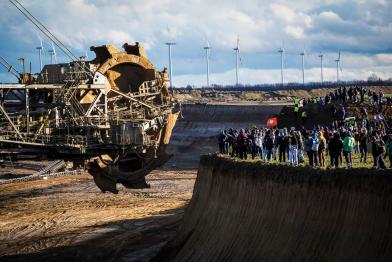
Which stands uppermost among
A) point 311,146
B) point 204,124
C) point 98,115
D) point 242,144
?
point 204,124

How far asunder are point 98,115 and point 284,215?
19.9m

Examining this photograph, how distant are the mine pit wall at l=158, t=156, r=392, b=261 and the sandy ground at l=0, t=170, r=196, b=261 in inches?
170

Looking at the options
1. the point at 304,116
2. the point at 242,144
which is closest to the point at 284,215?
the point at 242,144

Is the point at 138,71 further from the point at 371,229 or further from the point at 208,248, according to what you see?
the point at 371,229

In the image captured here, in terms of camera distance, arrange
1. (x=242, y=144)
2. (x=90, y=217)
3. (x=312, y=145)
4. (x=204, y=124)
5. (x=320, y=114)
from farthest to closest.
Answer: (x=204, y=124) → (x=320, y=114) → (x=90, y=217) → (x=242, y=144) → (x=312, y=145)

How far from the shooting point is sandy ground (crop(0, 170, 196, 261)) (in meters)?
31.9

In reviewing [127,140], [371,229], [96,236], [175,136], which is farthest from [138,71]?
[175,136]

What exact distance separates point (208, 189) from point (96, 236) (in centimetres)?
923

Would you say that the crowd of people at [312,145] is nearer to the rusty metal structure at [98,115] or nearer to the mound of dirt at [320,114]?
the rusty metal structure at [98,115]

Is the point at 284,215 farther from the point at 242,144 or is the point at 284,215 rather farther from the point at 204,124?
the point at 204,124

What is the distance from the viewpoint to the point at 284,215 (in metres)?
21.4

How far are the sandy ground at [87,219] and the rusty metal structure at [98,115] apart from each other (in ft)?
8.19

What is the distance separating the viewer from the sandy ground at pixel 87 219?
31922 mm

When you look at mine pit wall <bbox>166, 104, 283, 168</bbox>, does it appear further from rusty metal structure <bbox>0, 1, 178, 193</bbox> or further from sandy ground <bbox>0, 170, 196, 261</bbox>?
rusty metal structure <bbox>0, 1, 178, 193</bbox>
